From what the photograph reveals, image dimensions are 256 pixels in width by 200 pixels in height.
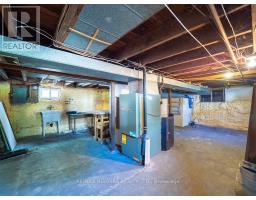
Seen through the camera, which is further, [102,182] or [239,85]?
[239,85]

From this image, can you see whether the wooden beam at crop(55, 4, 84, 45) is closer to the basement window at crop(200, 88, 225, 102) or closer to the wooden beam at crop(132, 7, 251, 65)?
the wooden beam at crop(132, 7, 251, 65)

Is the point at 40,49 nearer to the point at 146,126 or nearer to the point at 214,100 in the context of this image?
the point at 146,126

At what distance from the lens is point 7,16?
4.19 feet

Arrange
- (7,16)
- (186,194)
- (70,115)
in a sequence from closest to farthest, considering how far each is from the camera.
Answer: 1. (7,16)
2. (186,194)
3. (70,115)

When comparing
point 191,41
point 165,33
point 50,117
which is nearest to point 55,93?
point 50,117

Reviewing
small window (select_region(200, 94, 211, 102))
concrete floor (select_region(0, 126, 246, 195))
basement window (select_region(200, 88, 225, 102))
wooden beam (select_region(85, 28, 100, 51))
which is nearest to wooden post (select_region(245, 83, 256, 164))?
concrete floor (select_region(0, 126, 246, 195))

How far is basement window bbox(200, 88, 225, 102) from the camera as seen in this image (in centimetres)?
663

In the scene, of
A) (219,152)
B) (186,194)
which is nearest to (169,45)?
(186,194)

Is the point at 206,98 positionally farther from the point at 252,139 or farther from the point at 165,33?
the point at 165,33

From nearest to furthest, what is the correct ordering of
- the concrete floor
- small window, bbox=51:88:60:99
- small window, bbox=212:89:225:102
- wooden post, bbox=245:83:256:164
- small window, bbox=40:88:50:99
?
wooden post, bbox=245:83:256:164
the concrete floor
small window, bbox=40:88:50:99
small window, bbox=51:88:60:99
small window, bbox=212:89:225:102

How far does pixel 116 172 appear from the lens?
2.43 m

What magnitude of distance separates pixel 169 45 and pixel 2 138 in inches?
171

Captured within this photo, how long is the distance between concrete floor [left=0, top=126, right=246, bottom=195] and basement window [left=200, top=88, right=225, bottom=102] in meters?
3.73

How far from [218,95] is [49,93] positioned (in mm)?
8000
